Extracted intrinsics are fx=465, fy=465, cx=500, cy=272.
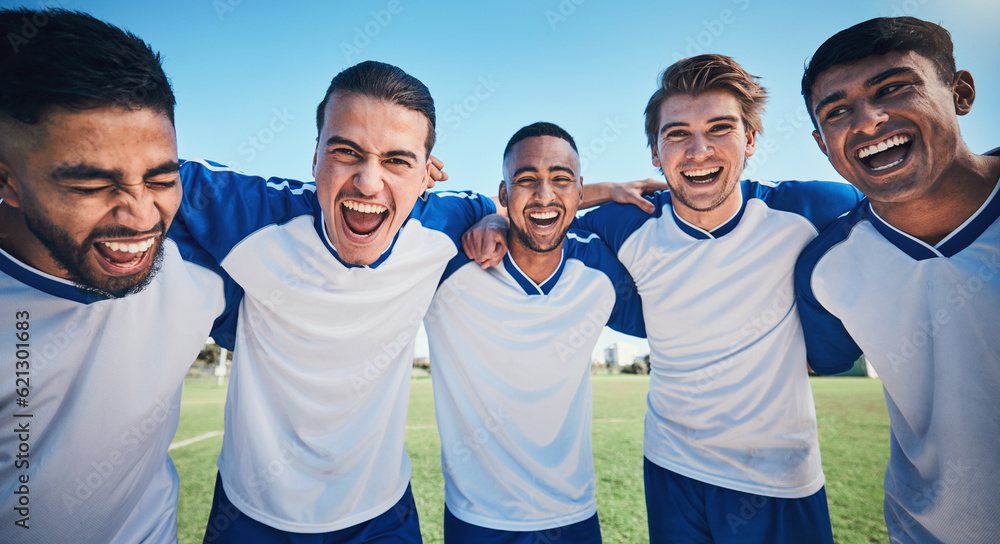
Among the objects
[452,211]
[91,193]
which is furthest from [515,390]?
[91,193]

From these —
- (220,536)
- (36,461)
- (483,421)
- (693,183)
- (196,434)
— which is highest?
(693,183)

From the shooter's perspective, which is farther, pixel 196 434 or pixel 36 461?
pixel 196 434

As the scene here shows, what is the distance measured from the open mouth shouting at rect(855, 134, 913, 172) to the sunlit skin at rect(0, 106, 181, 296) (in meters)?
2.88

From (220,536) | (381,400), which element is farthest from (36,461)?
(381,400)

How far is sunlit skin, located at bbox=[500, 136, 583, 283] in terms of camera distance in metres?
2.90

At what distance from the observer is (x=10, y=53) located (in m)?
1.51

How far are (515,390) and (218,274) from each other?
1.65 meters

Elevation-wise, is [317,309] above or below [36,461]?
above

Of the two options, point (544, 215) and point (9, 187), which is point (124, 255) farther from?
point (544, 215)

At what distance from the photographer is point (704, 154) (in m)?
2.68

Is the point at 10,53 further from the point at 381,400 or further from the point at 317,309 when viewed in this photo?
the point at 381,400

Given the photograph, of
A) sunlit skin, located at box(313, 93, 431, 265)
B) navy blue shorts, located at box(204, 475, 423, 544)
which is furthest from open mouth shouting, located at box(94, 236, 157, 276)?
navy blue shorts, located at box(204, 475, 423, 544)

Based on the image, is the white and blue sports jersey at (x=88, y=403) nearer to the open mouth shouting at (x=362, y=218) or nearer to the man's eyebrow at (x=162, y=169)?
the man's eyebrow at (x=162, y=169)

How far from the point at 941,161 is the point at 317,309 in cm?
285
